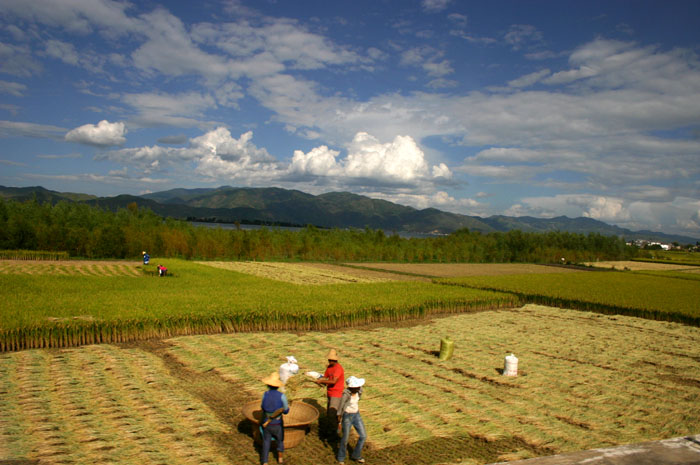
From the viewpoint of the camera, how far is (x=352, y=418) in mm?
7094

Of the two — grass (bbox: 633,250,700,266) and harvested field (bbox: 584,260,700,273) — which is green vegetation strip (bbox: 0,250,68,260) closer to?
harvested field (bbox: 584,260,700,273)

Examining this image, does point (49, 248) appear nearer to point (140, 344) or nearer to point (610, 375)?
point (140, 344)

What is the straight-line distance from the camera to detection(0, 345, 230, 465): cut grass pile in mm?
6879

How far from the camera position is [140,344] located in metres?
14.8

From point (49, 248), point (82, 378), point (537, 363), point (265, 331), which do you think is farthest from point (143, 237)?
point (537, 363)

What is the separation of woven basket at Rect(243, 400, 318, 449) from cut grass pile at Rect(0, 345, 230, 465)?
0.72 meters

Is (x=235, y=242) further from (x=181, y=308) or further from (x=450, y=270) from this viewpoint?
(x=181, y=308)

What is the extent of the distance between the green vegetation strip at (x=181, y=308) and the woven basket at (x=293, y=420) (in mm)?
9371

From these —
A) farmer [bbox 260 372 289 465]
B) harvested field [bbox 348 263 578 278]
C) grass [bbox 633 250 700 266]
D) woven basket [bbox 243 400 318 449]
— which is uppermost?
grass [bbox 633 250 700 266]

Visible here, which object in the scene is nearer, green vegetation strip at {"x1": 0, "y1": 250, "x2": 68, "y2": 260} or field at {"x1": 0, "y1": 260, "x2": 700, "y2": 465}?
field at {"x1": 0, "y1": 260, "x2": 700, "y2": 465}

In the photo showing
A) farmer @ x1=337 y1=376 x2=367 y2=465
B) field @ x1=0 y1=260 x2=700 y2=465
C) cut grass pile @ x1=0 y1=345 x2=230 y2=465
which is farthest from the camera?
field @ x1=0 y1=260 x2=700 y2=465

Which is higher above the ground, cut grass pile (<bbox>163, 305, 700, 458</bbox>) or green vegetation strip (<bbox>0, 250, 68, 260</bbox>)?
cut grass pile (<bbox>163, 305, 700, 458</bbox>)

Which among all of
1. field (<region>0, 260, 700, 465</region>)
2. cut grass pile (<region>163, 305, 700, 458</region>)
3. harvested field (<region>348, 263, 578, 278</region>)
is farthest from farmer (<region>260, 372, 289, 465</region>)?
harvested field (<region>348, 263, 578, 278</region>)

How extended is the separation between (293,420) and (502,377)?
658 cm
